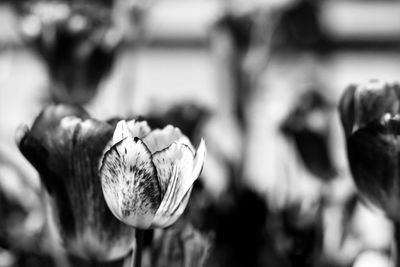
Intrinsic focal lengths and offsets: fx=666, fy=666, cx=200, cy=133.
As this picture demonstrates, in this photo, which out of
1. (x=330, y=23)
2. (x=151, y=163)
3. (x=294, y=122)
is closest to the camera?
(x=151, y=163)

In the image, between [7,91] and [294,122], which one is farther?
[7,91]

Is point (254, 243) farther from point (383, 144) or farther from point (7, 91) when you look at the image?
point (7, 91)

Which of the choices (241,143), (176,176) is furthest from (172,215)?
(241,143)

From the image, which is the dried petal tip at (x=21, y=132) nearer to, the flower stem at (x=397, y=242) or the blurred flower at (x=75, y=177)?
the blurred flower at (x=75, y=177)

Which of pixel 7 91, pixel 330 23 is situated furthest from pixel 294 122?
pixel 7 91

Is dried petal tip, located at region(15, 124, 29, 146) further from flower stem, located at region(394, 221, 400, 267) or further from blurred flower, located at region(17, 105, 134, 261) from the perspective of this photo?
→ flower stem, located at region(394, 221, 400, 267)

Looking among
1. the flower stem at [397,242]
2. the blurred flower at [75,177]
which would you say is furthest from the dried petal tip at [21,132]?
the flower stem at [397,242]

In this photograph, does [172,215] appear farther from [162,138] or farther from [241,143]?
[241,143]

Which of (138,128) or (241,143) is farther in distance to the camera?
(241,143)
